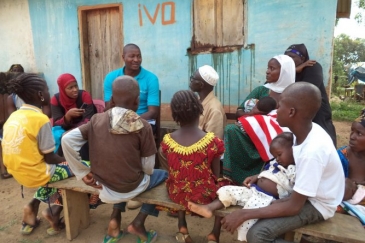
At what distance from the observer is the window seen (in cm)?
428

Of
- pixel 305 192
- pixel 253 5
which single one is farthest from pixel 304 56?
pixel 305 192

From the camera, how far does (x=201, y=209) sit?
6.74 ft

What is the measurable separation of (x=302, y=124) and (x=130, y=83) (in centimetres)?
122

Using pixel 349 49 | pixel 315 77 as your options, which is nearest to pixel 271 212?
pixel 315 77

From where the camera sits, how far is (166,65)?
4.85 meters

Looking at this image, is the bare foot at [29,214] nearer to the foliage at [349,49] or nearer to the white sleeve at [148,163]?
the white sleeve at [148,163]

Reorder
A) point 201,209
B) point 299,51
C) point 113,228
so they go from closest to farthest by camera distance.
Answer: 1. point 201,209
2. point 113,228
3. point 299,51

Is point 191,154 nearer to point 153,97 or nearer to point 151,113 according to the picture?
point 151,113

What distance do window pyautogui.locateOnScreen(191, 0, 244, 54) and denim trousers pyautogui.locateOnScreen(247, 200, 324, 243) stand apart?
9.70 ft

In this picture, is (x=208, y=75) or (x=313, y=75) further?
(x=313, y=75)

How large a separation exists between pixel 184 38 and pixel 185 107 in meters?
2.83

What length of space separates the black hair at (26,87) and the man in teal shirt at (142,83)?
110 centimetres

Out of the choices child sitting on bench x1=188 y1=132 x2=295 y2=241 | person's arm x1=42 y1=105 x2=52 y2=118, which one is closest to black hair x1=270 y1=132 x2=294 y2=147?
child sitting on bench x1=188 y1=132 x2=295 y2=241

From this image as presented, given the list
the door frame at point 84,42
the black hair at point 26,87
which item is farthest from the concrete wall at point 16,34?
the black hair at point 26,87
